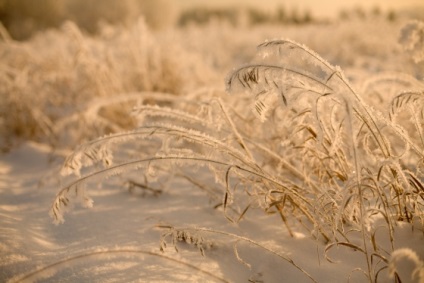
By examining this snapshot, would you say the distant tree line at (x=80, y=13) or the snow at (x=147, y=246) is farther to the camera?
the distant tree line at (x=80, y=13)

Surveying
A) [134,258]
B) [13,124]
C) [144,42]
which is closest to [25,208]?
[134,258]

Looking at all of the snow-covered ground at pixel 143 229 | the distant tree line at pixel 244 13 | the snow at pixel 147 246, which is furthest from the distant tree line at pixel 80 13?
the distant tree line at pixel 244 13

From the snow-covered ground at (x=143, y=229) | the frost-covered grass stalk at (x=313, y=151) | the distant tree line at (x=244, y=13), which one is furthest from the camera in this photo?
the distant tree line at (x=244, y=13)

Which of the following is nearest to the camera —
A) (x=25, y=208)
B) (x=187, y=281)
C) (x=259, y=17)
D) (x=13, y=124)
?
(x=187, y=281)

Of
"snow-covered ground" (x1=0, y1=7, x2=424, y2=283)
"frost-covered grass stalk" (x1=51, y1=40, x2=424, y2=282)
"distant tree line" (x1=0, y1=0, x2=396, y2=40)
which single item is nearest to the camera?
"frost-covered grass stalk" (x1=51, y1=40, x2=424, y2=282)

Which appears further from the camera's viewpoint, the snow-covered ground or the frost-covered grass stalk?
the snow-covered ground

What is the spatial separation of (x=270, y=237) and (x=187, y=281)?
13.2 inches

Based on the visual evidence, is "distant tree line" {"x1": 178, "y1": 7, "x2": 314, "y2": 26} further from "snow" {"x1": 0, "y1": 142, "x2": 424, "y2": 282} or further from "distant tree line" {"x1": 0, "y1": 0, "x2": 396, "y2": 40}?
"snow" {"x1": 0, "y1": 142, "x2": 424, "y2": 282}

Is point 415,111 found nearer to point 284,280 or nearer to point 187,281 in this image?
point 284,280

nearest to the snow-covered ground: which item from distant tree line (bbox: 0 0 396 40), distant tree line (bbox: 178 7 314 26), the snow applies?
the snow

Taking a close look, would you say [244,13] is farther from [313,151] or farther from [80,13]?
[313,151]

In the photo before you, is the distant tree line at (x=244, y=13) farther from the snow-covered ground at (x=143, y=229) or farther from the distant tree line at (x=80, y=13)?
the snow-covered ground at (x=143, y=229)

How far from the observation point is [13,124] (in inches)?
95.4

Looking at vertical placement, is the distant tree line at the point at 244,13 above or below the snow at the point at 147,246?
above
